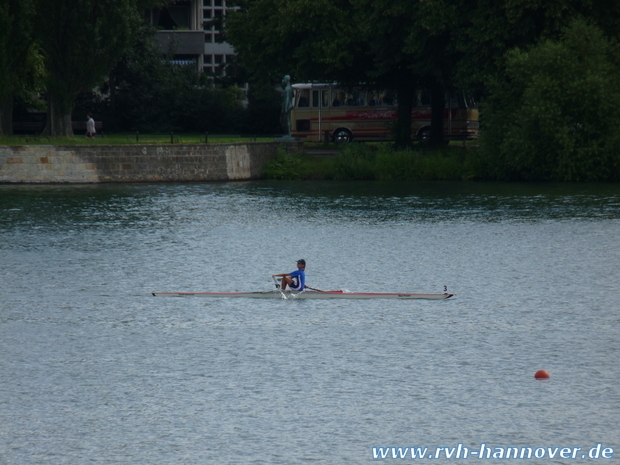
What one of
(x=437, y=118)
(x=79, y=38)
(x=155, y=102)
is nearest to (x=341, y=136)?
(x=437, y=118)

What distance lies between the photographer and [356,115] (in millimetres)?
70938

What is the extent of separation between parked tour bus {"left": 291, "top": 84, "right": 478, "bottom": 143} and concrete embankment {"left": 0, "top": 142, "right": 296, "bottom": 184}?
6900 millimetres

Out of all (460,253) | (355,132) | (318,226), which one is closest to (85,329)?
(460,253)

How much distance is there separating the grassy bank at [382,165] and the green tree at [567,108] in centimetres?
441

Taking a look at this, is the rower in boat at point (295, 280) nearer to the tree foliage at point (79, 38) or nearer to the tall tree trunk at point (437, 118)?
the tree foliage at point (79, 38)

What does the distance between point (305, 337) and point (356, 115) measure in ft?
153

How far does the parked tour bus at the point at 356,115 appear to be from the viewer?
231ft

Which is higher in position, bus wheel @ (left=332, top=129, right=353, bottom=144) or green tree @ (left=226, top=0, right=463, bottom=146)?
green tree @ (left=226, top=0, right=463, bottom=146)

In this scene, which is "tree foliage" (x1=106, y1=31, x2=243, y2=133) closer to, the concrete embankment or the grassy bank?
the concrete embankment

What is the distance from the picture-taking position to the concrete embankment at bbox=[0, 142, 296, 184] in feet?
190

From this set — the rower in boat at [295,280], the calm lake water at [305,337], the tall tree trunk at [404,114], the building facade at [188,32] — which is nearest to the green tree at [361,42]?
the tall tree trunk at [404,114]

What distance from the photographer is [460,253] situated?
125 ft

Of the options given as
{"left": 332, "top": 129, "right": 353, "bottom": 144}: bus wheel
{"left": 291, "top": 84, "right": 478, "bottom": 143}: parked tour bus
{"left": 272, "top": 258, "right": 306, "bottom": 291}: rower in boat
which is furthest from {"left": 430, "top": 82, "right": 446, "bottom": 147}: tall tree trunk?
{"left": 272, "top": 258, "right": 306, "bottom": 291}: rower in boat

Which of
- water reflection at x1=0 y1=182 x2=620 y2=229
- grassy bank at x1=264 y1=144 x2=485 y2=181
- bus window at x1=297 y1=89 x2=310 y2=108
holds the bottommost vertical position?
water reflection at x1=0 y1=182 x2=620 y2=229
